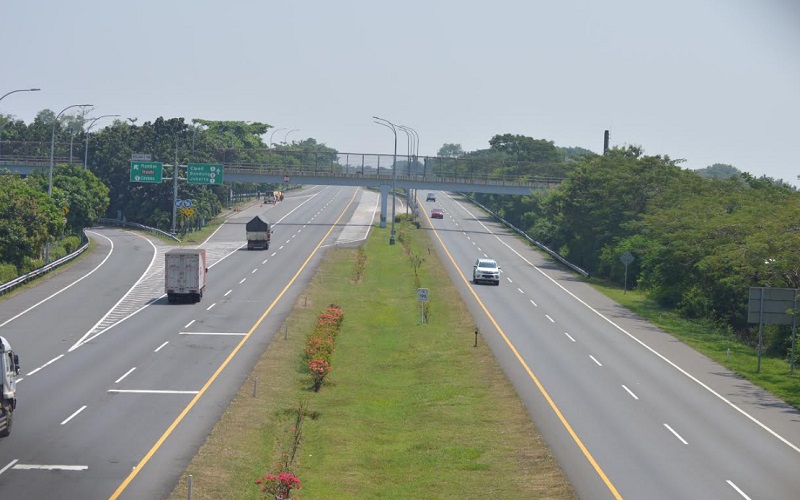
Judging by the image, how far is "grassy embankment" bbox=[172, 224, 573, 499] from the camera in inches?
1024

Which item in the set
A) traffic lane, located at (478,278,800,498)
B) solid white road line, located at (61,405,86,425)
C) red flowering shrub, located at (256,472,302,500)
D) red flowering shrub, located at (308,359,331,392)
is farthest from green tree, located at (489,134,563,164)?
red flowering shrub, located at (256,472,302,500)

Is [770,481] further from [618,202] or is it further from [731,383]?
[618,202]

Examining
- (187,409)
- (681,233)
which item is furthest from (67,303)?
(681,233)

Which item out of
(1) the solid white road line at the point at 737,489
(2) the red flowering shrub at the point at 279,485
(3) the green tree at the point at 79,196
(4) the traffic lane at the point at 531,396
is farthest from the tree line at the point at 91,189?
(1) the solid white road line at the point at 737,489

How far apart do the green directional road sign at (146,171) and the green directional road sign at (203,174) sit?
3037 millimetres

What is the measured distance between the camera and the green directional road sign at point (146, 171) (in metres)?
103

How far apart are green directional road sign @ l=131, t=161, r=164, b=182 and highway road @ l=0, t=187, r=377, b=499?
15.8 meters

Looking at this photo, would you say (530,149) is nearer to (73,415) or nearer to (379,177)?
(379,177)

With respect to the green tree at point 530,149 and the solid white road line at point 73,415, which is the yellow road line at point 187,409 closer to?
the solid white road line at point 73,415

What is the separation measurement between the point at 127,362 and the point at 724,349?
28759 millimetres

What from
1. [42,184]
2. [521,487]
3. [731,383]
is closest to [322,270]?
[42,184]

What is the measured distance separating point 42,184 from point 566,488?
73331 mm

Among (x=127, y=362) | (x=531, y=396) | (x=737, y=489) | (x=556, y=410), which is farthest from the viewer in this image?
(x=127, y=362)

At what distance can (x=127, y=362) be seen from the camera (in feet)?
137
